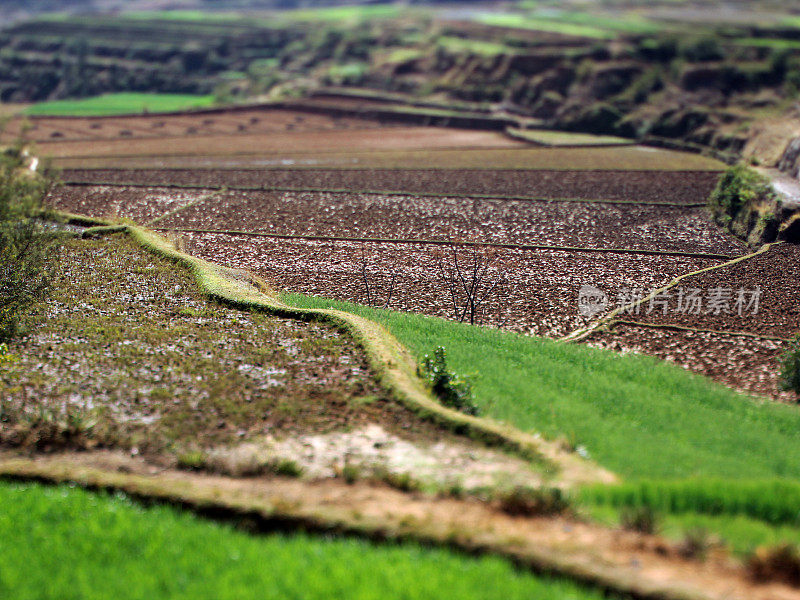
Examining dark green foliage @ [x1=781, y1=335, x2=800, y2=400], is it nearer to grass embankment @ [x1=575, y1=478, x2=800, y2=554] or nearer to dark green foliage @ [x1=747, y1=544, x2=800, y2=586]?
grass embankment @ [x1=575, y1=478, x2=800, y2=554]

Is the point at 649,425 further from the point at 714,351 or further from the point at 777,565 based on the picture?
the point at 714,351

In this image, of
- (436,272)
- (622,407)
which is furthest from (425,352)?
(436,272)

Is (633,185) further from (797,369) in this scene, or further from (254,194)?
(797,369)

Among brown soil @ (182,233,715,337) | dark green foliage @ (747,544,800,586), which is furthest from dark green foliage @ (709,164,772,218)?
dark green foliage @ (747,544,800,586)

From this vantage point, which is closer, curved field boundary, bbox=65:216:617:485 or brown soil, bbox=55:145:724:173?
curved field boundary, bbox=65:216:617:485

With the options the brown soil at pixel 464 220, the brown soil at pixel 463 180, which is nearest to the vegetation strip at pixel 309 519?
the brown soil at pixel 464 220

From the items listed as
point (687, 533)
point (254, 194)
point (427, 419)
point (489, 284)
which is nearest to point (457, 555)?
point (687, 533)

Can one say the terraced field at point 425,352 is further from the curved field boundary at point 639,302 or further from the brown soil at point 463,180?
the brown soil at point 463,180
